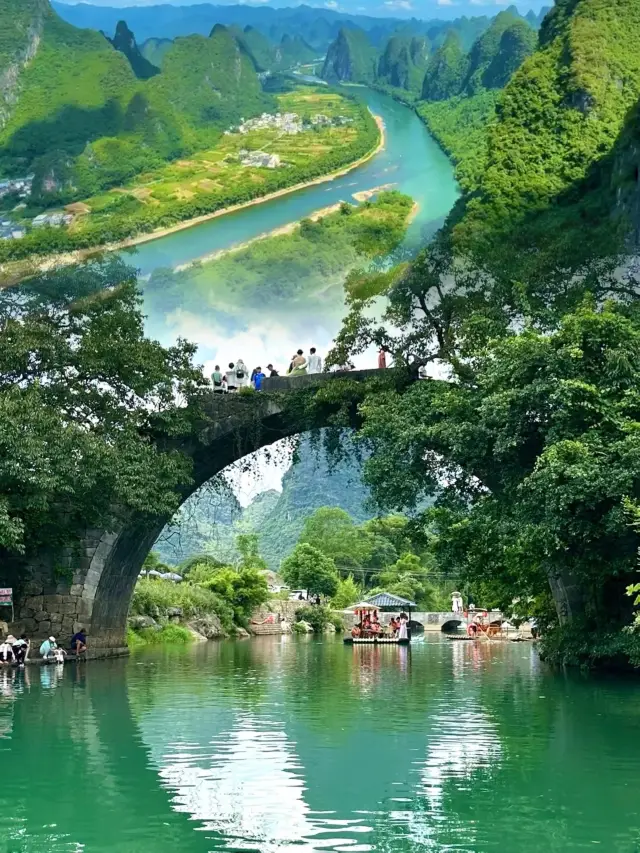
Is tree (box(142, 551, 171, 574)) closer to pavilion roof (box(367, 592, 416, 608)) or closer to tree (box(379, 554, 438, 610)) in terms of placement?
pavilion roof (box(367, 592, 416, 608))

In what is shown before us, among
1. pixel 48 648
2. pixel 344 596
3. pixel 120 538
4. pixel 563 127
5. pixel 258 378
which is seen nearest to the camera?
pixel 48 648

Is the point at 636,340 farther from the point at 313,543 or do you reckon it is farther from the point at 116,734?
the point at 313,543

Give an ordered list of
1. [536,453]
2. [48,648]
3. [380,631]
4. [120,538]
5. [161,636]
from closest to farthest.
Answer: [536,453]
[48,648]
[120,538]
[161,636]
[380,631]

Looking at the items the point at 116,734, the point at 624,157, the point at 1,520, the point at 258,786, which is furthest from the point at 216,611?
the point at 258,786

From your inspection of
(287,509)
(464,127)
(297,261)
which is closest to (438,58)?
(464,127)

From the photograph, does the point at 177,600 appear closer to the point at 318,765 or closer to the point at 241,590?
the point at 241,590

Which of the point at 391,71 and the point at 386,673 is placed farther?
the point at 391,71
